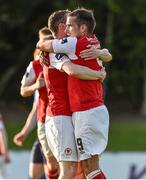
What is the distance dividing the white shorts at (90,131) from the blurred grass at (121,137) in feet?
37.9

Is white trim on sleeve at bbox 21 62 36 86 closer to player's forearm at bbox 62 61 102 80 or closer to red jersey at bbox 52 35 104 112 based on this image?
red jersey at bbox 52 35 104 112

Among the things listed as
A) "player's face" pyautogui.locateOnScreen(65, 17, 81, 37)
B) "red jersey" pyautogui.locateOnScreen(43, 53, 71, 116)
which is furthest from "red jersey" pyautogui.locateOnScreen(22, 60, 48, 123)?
"player's face" pyautogui.locateOnScreen(65, 17, 81, 37)

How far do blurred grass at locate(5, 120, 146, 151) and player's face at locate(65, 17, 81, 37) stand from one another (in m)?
11.7

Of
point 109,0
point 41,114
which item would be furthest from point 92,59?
point 109,0

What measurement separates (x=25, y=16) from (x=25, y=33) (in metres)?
0.75

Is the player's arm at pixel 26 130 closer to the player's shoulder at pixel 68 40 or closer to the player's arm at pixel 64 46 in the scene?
the player's arm at pixel 64 46

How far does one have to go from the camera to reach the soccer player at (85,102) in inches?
325

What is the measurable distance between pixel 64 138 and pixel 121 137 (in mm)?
13610

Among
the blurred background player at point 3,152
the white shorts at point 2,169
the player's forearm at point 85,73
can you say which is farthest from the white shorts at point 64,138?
the white shorts at point 2,169

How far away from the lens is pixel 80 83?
8.30 metres

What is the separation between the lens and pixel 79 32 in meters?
8.30

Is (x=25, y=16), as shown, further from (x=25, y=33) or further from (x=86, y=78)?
(x=86, y=78)

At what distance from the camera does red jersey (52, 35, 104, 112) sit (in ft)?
27.0

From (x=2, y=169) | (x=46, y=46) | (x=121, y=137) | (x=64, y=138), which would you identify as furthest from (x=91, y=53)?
(x=121, y=137)
